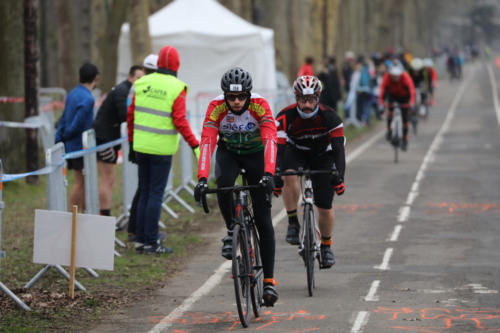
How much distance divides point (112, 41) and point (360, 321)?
17.7 metres

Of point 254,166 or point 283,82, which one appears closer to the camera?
point 254,166

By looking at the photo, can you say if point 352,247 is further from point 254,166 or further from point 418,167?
point 418,167

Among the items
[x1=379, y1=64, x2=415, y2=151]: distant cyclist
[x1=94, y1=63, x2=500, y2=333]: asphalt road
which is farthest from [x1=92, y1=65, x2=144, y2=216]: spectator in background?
[x1=379, y1=64, x2=415, y2=151]: distant cyclist

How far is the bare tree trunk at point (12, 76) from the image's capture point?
1692 centimetres

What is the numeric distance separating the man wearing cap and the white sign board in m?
2.23

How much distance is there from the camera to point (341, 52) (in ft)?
200

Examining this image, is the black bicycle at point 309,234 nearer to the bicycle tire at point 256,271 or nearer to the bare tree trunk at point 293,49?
the bicycle tire at point 256,271

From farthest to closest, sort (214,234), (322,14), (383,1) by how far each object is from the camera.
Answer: (383,1), (322,14), (214,234)

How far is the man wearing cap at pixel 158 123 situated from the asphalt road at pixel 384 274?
0.95m

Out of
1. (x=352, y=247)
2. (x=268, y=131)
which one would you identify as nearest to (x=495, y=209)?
(x=352, y=247)

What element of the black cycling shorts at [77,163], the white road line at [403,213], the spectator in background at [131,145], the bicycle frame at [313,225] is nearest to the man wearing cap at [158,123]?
the spectator in background at [131,145]

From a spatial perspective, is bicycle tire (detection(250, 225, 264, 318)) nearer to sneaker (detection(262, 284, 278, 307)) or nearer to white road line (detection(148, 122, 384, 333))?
sneaker (detection(262, 284, 278, 307))

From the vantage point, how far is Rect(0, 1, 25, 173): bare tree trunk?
16.9m

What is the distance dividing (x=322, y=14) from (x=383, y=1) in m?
29.0
